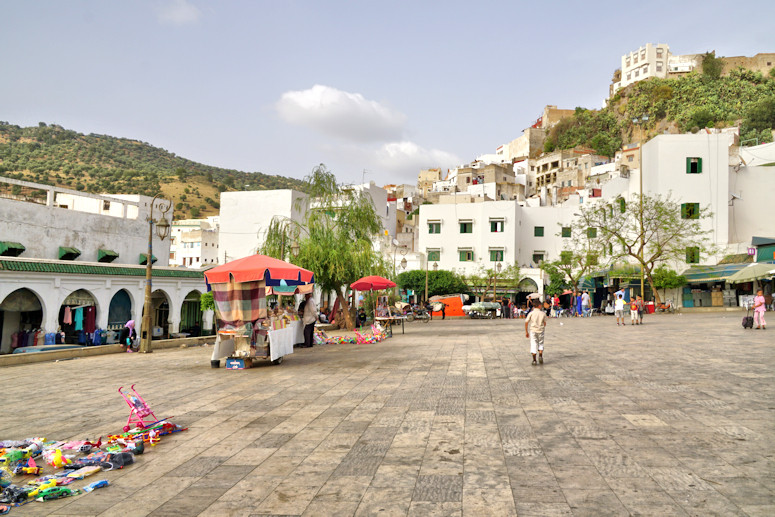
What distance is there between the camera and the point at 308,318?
1861 centimetres

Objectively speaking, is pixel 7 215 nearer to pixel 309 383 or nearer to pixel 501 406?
pixel 309 383

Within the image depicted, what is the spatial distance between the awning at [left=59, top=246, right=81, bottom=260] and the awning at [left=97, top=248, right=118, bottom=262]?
137 centimetres

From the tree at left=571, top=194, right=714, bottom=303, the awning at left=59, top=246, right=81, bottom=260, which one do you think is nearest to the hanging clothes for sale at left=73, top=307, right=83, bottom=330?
the awning at left=59, top=246, right=81, bottom=260

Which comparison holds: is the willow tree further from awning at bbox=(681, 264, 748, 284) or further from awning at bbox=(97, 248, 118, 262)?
awning at bbox=(681, 264, 748, 284)

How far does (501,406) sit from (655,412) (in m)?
2.01

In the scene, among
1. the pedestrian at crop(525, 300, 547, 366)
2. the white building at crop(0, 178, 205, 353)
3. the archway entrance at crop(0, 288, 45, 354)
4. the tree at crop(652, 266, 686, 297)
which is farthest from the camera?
the tree at crop(652, 266, 686, 297)

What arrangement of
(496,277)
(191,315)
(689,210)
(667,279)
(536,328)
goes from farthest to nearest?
(496,277) < (689,210) < (667,279) < (191,315) < (536,328)

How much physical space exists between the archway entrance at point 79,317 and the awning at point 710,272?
38.6 m

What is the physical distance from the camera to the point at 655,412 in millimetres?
7160

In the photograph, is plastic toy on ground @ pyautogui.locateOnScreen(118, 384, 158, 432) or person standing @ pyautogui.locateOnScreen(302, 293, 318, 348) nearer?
plastic toy on ground @ pyautogui.locateOnScreen(118, 384, 158, 432)

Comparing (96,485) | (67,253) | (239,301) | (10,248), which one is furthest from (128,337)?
(96,485)

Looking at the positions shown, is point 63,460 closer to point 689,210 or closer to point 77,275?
point 77,275

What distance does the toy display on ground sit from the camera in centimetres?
460

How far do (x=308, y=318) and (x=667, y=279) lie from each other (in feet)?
107
